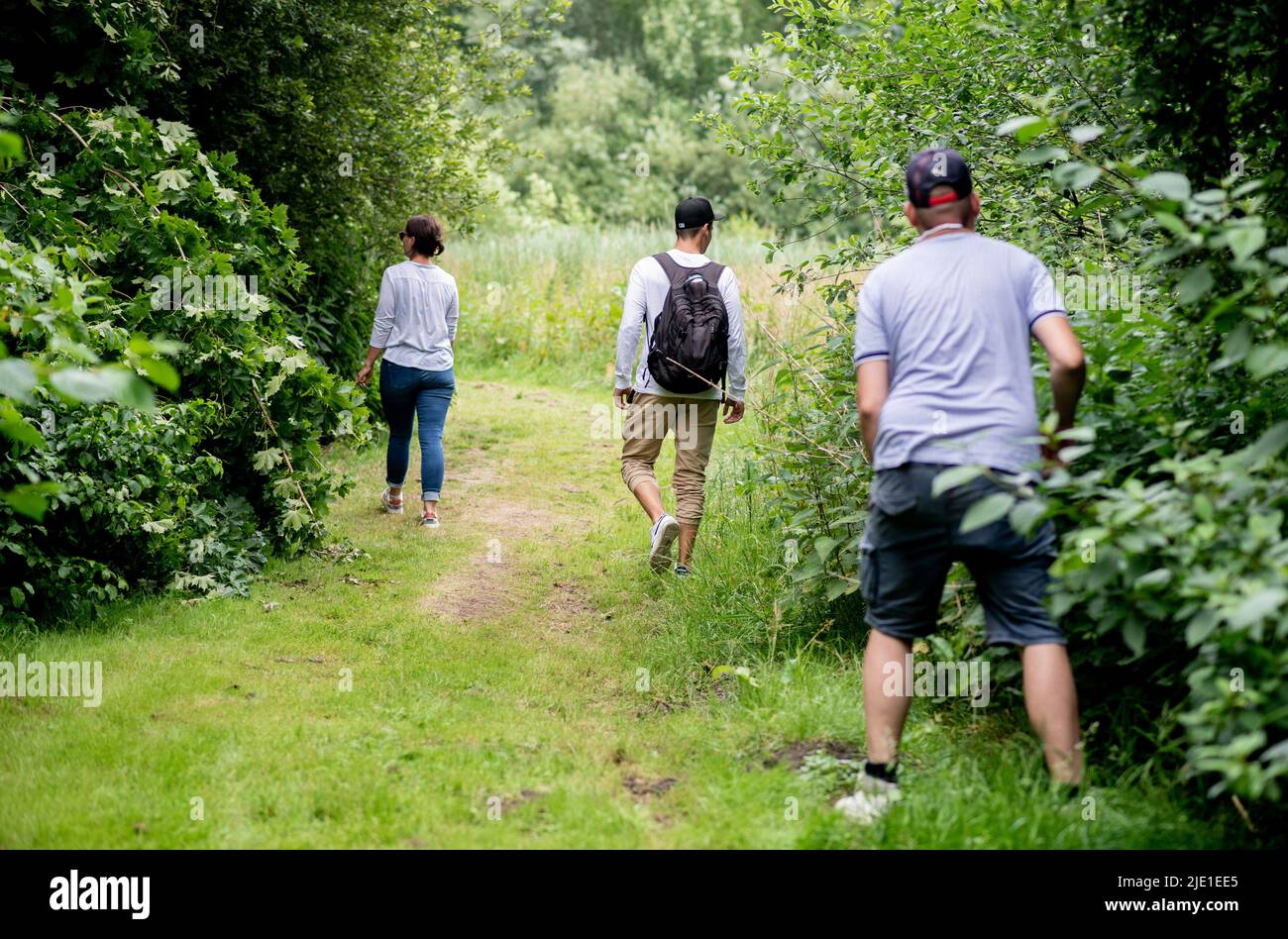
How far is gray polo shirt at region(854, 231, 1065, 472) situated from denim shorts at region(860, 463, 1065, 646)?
0.10 metres

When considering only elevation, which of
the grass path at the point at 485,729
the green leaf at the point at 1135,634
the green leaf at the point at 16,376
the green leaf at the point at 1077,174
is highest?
the green leaf at the point at 1077,174

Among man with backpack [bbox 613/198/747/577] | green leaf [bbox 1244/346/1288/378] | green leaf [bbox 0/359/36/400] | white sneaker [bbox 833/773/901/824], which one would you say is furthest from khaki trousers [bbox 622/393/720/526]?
green leaf [bbox 0/359/36/400]

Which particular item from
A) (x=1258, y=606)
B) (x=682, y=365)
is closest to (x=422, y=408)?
A: (x=682, y=365)

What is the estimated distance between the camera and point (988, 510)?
330cm

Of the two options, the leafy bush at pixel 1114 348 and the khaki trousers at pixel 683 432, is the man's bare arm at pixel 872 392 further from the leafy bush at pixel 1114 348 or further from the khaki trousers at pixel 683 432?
the khaki trousers at pixel 683 432

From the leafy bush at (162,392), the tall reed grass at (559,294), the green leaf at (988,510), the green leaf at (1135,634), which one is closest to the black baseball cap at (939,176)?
the green leaf at (988,510)

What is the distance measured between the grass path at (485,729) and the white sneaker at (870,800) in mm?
58

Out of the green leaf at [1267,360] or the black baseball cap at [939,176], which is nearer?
the green leaf at [1267,360]

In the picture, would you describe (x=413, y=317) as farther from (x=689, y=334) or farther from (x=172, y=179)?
(x=689, y=334)

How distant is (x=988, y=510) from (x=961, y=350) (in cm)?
69

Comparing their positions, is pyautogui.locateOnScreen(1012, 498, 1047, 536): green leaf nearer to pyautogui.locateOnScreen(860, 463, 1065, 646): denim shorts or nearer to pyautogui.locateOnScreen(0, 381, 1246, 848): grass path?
pyautogui.locateOnScreen(860, 463, 1065, 646): denim shorts

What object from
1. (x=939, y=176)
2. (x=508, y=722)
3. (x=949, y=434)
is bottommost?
(x=508, y=722)

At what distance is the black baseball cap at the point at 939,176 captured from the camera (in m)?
3.93
